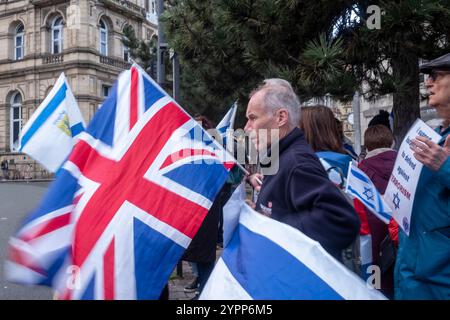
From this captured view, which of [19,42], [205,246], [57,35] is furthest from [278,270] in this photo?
[19,42]

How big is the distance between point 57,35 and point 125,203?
32665 mm

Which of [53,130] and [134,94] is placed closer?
[134,94]

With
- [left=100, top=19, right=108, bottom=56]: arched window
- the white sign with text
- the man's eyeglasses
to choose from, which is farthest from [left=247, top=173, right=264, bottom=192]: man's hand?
[left=100, top=19, right=108, bottom=56]: arched window

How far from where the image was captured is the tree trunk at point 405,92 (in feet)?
13.0

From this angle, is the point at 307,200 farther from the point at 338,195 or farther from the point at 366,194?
the point at 366,194

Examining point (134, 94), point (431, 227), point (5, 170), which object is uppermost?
point (134, 94)

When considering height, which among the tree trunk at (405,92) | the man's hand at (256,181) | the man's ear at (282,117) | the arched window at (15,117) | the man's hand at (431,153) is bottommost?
the man's hand at (256,181)

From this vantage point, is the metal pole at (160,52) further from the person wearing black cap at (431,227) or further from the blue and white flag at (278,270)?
the blue and white flag at (278,270)

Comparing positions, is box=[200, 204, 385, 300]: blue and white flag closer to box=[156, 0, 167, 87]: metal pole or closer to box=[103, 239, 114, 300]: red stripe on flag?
box=[103, 239, 114, 300]: red stripe on flag

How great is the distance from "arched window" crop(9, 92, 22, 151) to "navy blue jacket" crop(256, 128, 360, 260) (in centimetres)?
3331

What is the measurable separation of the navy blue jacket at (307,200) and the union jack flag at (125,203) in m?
0.54

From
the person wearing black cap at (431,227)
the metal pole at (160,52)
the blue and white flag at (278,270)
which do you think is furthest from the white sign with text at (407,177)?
the metal pole at (160,52)

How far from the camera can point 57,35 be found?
31.8 m
